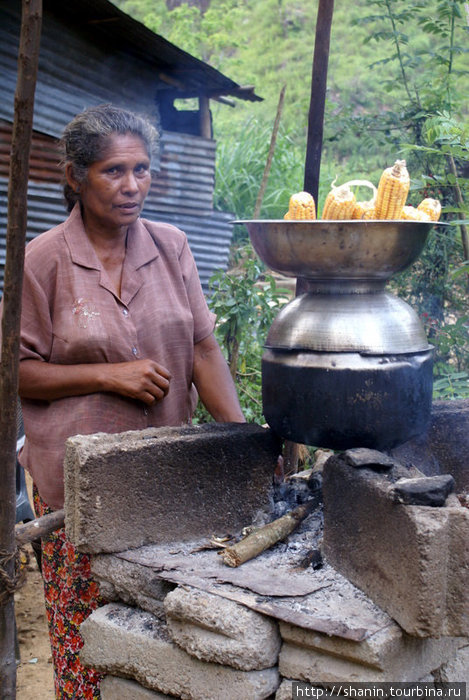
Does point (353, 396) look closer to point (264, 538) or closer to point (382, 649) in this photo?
point (264, 538)

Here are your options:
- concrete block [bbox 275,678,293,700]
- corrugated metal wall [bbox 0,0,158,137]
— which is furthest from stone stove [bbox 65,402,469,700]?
corrugated metal wall [bbox 0,0,158,137]

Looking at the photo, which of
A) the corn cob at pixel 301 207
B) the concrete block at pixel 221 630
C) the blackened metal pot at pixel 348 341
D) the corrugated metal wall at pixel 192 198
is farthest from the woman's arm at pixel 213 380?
the corrugated metal wall at pixel 192 198

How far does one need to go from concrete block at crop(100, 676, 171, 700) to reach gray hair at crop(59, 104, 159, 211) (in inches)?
65.9

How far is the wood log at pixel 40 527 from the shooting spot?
2340 mm

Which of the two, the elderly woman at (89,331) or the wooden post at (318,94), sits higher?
the wooden post at (318,94)

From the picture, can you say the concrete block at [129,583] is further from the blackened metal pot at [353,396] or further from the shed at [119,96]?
the shed at [119,96]

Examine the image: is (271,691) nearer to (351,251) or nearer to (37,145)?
(351,251)

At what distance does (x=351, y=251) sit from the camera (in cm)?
234

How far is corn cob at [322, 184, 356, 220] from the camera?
237cm

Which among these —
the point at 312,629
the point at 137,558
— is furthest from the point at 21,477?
the point at 312,629

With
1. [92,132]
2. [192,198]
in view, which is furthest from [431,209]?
[192,198]

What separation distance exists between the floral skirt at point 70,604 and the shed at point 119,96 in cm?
432

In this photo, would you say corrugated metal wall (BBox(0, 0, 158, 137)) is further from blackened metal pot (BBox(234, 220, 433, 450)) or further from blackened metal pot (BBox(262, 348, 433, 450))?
blackened metal pot (BBox(262, 348, 433, 450))

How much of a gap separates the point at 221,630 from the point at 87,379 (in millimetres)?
928
